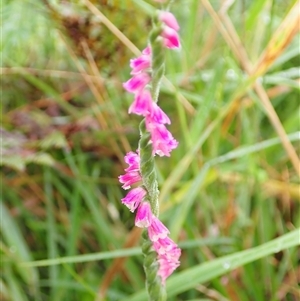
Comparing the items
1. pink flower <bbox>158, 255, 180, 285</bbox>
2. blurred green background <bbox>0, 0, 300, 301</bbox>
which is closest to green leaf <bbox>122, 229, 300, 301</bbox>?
blurred green background <bbox>0, 0, 300, 301</bbox>

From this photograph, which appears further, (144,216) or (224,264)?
(224,264)

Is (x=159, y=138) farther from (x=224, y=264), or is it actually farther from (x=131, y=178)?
(x=224, y=264)

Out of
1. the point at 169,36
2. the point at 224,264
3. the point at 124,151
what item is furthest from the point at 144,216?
the point at 124,151

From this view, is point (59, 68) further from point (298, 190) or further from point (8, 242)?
point (298, 190)

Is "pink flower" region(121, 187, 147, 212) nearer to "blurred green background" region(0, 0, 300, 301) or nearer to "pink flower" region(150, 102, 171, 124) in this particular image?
"pink flower" region(150, 102, 171, 124)

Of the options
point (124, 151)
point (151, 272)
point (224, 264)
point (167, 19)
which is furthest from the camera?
point (124, 151)

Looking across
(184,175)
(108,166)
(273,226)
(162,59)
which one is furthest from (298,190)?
(162,59)

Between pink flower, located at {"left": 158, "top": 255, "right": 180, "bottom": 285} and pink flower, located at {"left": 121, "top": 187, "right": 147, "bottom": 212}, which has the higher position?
pink flower, located at {"left": 121, "top": 187, "right": 147, "bottom": 212}
